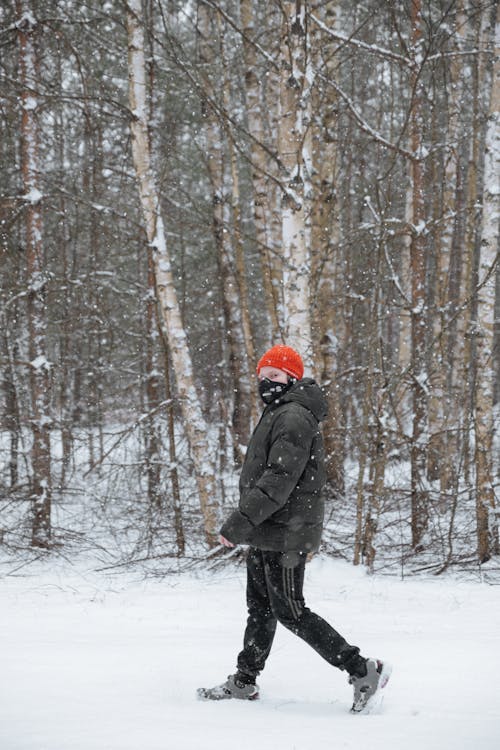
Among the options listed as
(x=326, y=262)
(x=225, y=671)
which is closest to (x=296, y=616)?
(x=225, y=671)

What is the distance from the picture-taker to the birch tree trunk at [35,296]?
851 centimetres

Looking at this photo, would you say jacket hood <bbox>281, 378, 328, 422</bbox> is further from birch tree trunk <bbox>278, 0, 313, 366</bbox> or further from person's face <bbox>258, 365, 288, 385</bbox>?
birch tree trunk <bbox>278, 0, 313, 366</bbox>

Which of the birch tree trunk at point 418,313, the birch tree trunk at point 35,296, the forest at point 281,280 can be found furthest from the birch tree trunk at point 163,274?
the birch tree trunk at point 418,313

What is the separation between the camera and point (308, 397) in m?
3.42

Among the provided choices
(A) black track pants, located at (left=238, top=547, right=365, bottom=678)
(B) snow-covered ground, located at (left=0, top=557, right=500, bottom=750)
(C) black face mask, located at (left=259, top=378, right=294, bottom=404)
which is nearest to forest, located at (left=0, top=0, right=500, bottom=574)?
(B) snow-covered ground, located at (left=0, top=557, right=500, bottom=750)

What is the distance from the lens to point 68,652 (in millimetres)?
4172

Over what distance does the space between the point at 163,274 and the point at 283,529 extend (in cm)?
461

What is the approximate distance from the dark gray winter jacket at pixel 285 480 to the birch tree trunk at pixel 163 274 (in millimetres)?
4073

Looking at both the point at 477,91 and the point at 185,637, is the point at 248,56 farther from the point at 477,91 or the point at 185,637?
the point at 185,637

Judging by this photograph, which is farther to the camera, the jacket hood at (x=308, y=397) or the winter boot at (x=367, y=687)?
the jacket hood at (x=308, y=397)

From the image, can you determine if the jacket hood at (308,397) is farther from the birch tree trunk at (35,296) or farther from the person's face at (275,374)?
the birch tree trunk at (35,296)

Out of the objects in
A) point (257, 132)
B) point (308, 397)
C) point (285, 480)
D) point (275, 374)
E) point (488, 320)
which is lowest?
point (285, 480)

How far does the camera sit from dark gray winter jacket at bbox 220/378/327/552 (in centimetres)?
316

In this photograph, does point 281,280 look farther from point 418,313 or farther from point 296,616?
point 296,616
